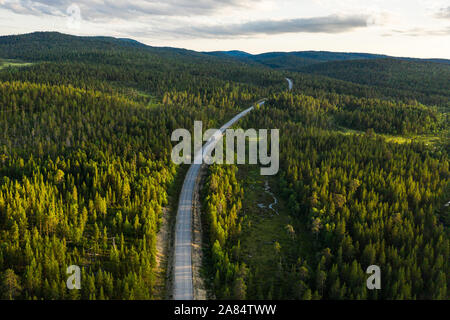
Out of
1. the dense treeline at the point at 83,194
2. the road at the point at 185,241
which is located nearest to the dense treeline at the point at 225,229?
the road at the point at 185,241

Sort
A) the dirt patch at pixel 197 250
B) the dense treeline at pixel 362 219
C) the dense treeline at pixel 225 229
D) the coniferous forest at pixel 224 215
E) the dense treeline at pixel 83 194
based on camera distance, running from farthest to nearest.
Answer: the dense treeline at pixel 225 229 → the dense treeline at pixel 362 219 → the dirt patch at pixel 197 250 → the coniferous forest at pixel 224 215 → the dense treeline at pixel 83 194

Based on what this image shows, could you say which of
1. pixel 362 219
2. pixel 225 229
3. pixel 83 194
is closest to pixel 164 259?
pixel 225 229

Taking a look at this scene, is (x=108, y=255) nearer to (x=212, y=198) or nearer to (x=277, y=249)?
(x=212, y=198)

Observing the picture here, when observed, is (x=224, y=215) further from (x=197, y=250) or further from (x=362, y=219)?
(x=362, y=219)

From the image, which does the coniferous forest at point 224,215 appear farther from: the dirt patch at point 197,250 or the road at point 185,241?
the road at point 185,241

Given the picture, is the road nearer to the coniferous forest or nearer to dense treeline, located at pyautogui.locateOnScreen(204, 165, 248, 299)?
the coniferous forest

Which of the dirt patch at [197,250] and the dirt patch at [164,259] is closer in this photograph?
the dirt patch at [197,250]

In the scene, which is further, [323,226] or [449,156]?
[449,156]
